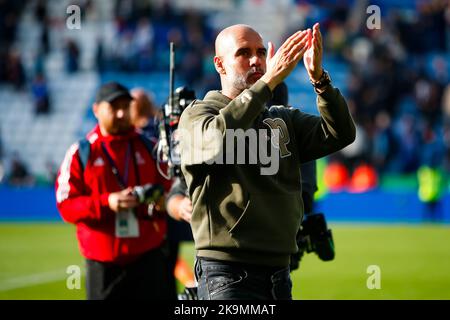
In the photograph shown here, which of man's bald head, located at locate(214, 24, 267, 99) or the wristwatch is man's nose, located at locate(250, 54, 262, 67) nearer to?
man's bald head, located at locate(214, 24, 267, 99)

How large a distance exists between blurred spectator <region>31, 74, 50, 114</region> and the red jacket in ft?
69.8

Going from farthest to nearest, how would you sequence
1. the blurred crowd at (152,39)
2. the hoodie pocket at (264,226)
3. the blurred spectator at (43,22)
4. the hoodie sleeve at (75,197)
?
the blurred spectator at (43,22) < the blurred crowd at (152,39) < the hoodie sleeve at (75,197) < the hoodie pocket at (264,226)

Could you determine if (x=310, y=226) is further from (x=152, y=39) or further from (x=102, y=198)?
(x=152, y=39)

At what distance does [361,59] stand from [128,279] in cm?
2113

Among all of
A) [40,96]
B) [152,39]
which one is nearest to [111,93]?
[152,39]

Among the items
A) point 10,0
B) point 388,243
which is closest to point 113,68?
point 10,0

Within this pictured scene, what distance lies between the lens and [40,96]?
91.8ft

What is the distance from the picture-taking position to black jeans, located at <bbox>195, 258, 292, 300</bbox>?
15.0 feet

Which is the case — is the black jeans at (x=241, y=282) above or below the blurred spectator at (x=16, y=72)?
below

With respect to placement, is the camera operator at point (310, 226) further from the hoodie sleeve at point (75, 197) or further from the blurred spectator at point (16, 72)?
the blurred spectator at point (16, 72)

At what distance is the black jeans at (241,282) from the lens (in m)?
4.58

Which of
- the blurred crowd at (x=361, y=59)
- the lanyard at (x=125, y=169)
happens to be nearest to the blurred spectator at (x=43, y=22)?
the blurred crowd at (x=361, y=59)

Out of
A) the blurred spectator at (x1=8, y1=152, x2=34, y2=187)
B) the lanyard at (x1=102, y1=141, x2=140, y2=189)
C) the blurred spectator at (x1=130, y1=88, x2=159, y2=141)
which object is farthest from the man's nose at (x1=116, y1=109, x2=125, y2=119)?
the blurred spectator at (x1=8, y1=152, x2=34, y2=187)

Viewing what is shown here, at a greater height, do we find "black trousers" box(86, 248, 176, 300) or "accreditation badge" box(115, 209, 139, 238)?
"accreditation badge" box(115, 209, 139, 238)
